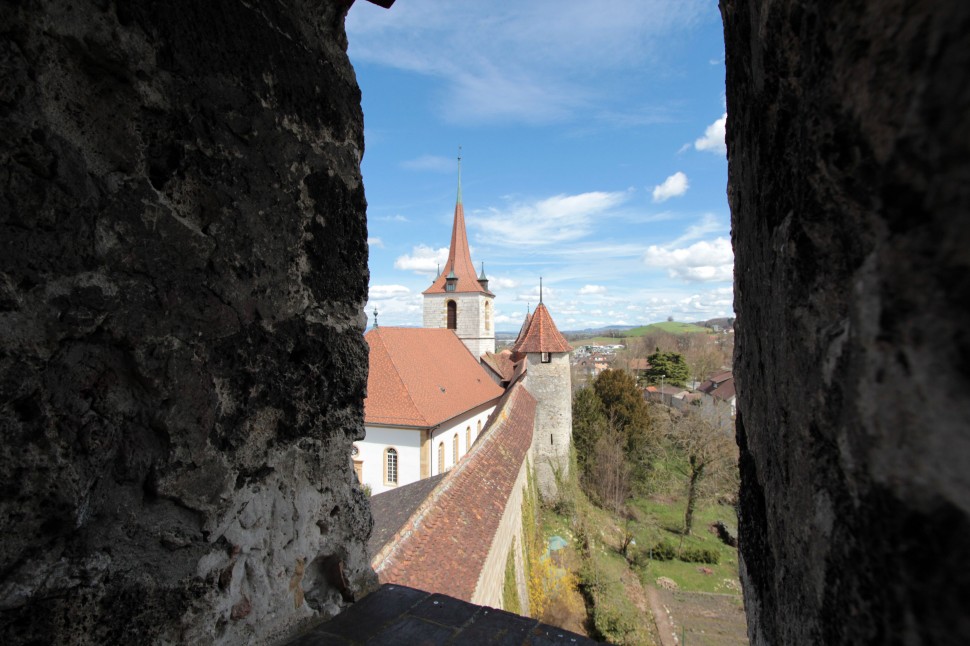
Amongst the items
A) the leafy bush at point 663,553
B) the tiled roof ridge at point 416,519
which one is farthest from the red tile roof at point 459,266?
the tiled roof ridge at point 416,519

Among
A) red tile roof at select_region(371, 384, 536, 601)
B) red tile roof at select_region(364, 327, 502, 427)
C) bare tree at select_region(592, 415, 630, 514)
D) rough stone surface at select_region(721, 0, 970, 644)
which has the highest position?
rough stone surface at select_region(721, 0, 970, 644)

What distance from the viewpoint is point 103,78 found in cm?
115

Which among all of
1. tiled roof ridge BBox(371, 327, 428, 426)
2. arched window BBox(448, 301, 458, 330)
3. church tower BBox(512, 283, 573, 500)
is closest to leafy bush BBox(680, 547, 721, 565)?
church tower BBox(512, 283, 573, 500)

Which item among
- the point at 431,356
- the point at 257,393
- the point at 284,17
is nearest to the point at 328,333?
the point at 257,393

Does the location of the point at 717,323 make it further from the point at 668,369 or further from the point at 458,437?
the point at 458,437

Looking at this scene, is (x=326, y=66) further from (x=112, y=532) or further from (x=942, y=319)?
(x=942, y=319)

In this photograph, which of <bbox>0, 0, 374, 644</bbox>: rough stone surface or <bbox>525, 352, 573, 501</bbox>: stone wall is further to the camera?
<bbox>525, 352, 573, 501</bbox>: stone wall

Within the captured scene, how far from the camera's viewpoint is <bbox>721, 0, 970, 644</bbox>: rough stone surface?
0.49m

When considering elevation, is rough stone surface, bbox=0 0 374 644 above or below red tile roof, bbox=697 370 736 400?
above

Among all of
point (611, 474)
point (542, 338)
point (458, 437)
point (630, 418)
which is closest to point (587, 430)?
point (630, 418)

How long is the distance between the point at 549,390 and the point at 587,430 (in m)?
5.22

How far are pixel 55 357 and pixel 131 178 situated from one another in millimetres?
429

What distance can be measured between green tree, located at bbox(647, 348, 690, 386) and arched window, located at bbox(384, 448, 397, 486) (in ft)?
90.9

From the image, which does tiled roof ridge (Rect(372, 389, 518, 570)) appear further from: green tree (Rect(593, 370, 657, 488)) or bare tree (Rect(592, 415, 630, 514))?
green tree (Rect(593, 370, 657, 488))
